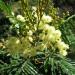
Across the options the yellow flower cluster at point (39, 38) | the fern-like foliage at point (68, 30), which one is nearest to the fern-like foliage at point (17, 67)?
the yellow flower cluster at point (39, 38)

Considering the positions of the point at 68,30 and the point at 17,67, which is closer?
the point at 17,67

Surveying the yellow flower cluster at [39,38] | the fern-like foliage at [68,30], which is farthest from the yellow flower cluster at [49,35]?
the fern-like foliage at [68,30]

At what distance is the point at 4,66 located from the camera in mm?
1796

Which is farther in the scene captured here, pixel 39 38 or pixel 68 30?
pixel 68 30

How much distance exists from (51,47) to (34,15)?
18 centimetres

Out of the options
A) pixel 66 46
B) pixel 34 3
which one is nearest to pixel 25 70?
pixel 66 46

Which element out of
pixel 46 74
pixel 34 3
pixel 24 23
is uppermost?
pixel 34 3

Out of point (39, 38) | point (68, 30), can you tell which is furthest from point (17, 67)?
point (68, 30)

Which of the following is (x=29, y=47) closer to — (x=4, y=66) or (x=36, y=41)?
(x=36, y=41)

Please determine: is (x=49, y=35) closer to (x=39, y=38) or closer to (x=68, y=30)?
(x=39, y=38)

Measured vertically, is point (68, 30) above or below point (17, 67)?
above

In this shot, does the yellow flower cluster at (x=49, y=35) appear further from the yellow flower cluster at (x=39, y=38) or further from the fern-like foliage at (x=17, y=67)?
the fern-like foliage at (x=17, y=67)

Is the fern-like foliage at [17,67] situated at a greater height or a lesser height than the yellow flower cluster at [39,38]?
lesser

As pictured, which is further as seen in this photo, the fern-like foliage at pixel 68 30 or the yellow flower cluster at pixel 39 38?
the fern-like foliage at pixel 68 30
